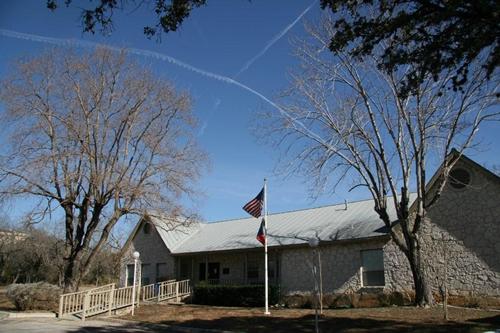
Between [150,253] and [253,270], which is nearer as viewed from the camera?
[253,270]

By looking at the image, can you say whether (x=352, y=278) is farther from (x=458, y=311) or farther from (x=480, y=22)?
(x=480, y=22)

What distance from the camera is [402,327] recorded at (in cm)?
1343

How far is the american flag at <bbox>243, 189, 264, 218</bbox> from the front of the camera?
71.1ft

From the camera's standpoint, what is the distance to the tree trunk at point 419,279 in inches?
701

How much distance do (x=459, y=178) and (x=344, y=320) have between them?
8781 millimetres

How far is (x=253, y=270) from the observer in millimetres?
28219

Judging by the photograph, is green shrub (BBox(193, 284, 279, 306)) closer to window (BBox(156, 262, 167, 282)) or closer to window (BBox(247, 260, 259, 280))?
window (BBox(247, 260, 259, 280))

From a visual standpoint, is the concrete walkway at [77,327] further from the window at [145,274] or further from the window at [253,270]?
the window at [145,274]

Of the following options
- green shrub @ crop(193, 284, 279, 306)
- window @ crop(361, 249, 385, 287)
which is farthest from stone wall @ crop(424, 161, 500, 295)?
green shrub @ crop(193, 284, 279, 306)

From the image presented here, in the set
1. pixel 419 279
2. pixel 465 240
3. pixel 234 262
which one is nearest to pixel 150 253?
pixel 234 262

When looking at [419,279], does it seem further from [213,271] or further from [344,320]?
[213,271]

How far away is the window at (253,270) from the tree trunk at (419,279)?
455 inches

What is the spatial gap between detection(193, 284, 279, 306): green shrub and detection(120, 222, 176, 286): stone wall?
527 centimetres

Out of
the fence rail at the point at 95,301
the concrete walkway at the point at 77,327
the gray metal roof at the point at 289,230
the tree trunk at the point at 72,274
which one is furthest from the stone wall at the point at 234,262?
the concrete walkway at the point at 77,327
